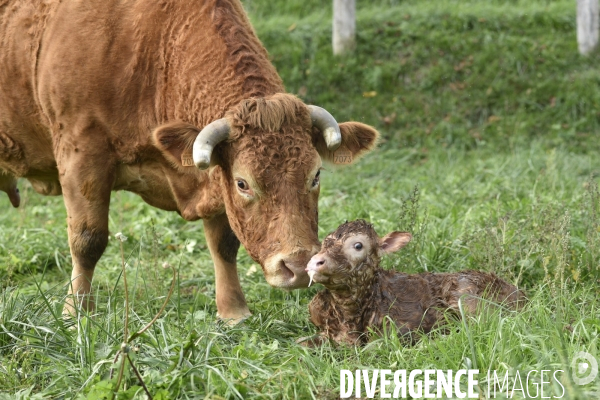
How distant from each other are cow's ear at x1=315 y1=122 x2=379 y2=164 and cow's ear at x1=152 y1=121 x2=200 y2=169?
801 mm

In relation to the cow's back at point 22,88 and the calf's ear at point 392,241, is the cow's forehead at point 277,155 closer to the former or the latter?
the calf's ear at point 392,241

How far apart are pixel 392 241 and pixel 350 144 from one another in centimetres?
90

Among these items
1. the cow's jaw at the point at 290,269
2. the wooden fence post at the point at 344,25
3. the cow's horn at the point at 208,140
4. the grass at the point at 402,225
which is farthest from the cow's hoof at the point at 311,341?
the wooden fence post at the point at 344,25

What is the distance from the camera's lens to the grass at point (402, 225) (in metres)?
3.98

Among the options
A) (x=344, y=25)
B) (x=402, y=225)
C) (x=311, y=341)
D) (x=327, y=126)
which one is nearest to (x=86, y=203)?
(x=327, y=126)

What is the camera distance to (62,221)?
28.5 feet

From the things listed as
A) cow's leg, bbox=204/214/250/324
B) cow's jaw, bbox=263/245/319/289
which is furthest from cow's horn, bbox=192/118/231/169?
cow's leg, bbox=204/214/250/324

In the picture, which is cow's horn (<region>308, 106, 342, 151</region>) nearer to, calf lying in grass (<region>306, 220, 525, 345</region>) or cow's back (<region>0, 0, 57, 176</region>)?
calf lying in grass (<region>306, 220, 525, 345</region>)

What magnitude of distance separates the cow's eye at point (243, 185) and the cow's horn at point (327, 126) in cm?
59

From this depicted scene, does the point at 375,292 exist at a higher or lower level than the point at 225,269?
higher

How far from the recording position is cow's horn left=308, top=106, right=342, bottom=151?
492 centimetres

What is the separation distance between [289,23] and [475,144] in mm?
4624

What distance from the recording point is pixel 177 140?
5039 mm

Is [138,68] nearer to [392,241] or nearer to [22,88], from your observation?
[22,88]
